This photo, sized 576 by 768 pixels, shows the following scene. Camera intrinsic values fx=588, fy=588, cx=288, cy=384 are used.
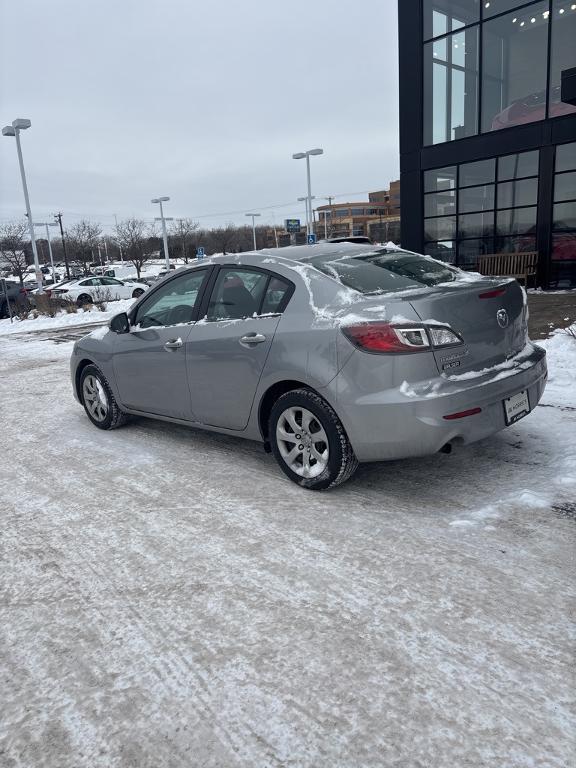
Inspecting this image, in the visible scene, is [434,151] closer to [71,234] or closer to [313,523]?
[313,523]

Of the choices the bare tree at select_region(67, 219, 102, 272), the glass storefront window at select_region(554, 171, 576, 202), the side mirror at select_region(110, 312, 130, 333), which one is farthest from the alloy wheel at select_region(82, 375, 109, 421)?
the bare tree at select_region(67, 219, 102, 272)

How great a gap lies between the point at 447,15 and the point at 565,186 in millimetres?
6817

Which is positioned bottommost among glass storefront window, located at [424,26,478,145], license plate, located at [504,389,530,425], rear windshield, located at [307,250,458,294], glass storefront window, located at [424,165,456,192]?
license plate, located at [504,389,530,425]

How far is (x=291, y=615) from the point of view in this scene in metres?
2.64

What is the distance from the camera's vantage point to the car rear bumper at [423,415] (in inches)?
135

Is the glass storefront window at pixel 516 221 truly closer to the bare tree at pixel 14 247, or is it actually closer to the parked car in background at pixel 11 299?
the parked car in background at pixel 11 299

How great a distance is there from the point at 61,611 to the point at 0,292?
904 inches

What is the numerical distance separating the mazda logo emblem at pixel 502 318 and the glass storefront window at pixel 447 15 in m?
17.9

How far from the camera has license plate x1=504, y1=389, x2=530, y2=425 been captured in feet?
12.4

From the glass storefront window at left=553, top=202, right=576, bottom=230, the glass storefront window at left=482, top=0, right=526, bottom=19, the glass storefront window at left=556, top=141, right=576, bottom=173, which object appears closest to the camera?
the glass storefront window at left=556, top=141, right=576, bottom=173

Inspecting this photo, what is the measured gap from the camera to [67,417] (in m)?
6.49

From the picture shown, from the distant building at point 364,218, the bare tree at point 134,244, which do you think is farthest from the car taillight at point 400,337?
the distant building at point 364,218

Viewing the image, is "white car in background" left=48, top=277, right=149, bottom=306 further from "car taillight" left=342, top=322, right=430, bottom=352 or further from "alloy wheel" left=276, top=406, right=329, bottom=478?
"car taillight" left=342, top=322, right=430, bottom=352

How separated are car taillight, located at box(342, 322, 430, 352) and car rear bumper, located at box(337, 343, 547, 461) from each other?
0.23m
